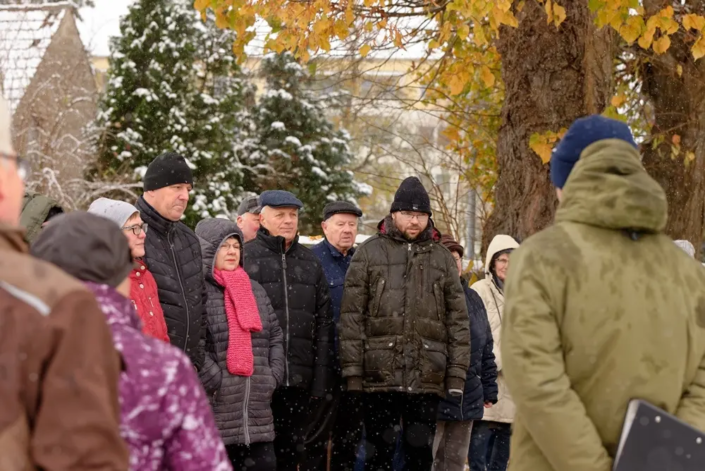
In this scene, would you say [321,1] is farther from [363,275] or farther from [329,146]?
[329,146]

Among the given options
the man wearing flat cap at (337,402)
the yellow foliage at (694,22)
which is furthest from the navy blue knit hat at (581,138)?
the yellow foliage at (694,22)

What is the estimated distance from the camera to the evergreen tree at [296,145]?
2867 centimetres

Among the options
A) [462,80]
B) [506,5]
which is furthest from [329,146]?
[506,5]

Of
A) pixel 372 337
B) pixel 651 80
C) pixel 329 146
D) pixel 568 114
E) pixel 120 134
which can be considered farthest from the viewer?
pixel 329 146

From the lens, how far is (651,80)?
1457 cm

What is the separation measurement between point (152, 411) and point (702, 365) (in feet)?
6.66

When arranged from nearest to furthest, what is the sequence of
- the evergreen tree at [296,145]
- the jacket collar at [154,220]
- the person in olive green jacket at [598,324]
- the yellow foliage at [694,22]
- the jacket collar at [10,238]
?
the jacket collar at [10,238]
the person in olive green jacket at [598,324]
the jacket collar at [154,220]
the yellow foliage at [694,22]
the evergreen tree at [296,145]

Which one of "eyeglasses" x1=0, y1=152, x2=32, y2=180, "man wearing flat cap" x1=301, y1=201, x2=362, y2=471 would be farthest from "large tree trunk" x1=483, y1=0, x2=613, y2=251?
"eyeglasses" x1=0, y1=152, x2=32, y2=180

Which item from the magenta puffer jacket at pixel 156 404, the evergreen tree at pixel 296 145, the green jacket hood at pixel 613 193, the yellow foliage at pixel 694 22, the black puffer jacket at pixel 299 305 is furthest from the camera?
the evergreen tree at pixel 296 145

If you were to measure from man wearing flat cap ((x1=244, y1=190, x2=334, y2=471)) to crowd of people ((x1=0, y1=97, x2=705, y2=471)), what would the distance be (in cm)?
2

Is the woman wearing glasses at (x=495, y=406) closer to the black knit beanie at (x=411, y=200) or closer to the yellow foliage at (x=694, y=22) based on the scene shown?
the black knit beanie at (x=411, y=200)

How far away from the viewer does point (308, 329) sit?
25.2 ft

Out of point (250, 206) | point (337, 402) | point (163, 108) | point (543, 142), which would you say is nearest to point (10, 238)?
point (337, 402)

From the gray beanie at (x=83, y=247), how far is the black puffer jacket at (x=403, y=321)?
15.4 feet
